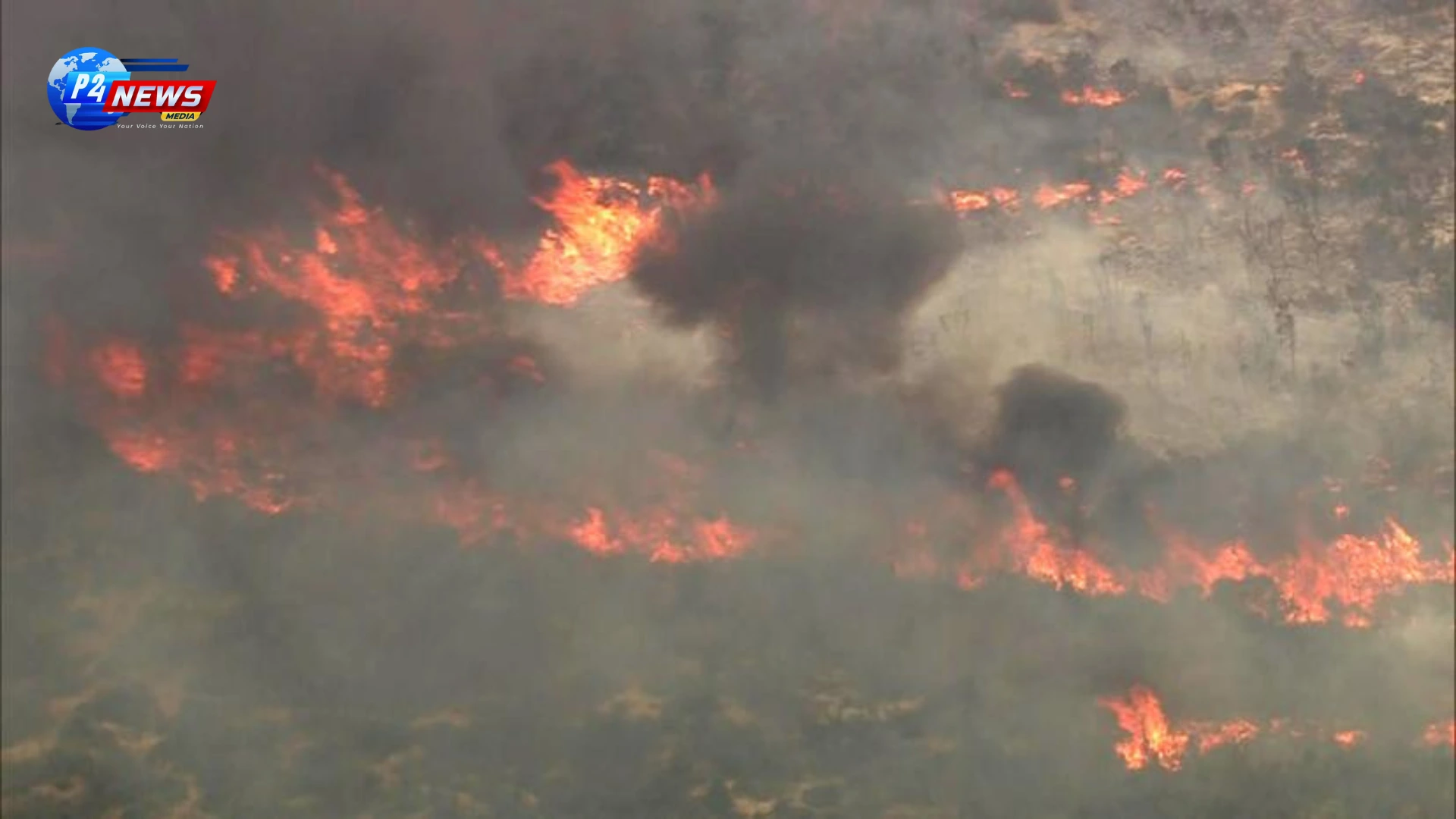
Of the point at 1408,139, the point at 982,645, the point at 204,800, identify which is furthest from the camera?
the point at 1408,139

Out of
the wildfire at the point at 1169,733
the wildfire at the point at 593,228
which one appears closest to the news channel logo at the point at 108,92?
the wildfire at the point at 593,228

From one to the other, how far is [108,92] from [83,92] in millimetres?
134

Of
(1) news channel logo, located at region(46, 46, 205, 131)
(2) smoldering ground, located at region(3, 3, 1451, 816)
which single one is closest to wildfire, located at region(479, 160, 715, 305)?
(2) smoldering ground, located at region(3, 3, 1451, 816)

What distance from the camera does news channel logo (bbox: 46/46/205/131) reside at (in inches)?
262

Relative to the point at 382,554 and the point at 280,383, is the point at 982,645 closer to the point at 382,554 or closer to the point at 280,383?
the point at 382,554

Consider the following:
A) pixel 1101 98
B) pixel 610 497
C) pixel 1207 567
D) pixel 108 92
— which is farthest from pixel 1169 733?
pixel 108 92

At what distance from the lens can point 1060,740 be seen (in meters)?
6.78

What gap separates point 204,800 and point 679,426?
3.53m

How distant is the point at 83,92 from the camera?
6668mm

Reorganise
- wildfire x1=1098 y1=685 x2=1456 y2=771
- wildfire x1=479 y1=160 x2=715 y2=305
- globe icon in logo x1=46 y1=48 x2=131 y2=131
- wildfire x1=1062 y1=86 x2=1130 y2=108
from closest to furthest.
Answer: globe icon in logo x1=46 y1=48 x2=131 y2=131
wildfire x1=1098 y1=685 x2=1456 y2=771
wildfire x1=479 y1=160 x2=715 y2=305
wildfire x1=1062 y1=86 x2=1130 y2=108

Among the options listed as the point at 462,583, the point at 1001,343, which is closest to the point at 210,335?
the point at 462,583

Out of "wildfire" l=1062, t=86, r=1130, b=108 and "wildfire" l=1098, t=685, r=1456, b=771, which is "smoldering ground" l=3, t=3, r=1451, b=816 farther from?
"wildfire" l=1062, t=86, r=1130, b=108

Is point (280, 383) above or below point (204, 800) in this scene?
above

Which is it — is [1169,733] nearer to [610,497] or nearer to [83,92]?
[610,497]
